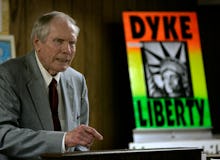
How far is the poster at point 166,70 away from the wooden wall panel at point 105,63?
0.21 metres

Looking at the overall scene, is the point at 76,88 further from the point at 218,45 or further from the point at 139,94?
the point at 218,45

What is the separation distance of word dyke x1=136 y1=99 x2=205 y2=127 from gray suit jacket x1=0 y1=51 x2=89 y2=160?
6.93 feet

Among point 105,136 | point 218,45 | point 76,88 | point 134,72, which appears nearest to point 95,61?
point 134,72

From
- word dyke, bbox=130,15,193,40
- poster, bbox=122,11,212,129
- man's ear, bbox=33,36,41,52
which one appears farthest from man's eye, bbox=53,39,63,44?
word dyke, bbox=130,15,193,40

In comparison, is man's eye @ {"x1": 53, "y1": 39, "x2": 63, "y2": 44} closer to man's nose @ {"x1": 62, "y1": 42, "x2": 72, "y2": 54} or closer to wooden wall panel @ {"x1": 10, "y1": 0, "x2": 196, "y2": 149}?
man's nose @ {"x1": 62, "y1": 42, "x2": 72, "y2": 54}

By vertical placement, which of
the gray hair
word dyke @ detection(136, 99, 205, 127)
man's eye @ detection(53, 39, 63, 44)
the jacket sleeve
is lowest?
word dyke @ detection(136, 99, 205, 127)

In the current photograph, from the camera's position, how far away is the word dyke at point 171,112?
4.61 meters

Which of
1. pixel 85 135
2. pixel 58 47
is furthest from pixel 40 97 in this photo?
pixel 85 135

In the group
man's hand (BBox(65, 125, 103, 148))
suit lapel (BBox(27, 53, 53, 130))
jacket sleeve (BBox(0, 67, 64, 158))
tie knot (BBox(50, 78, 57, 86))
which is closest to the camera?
man's hand (BBox(65, 125, 103, 148))

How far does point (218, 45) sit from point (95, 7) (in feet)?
4.71

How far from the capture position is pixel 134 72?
4629 mm

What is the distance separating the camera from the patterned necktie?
229 cm

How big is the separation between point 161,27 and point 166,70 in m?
0.43

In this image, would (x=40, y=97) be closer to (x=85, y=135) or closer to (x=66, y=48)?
(x=66, y=48)
